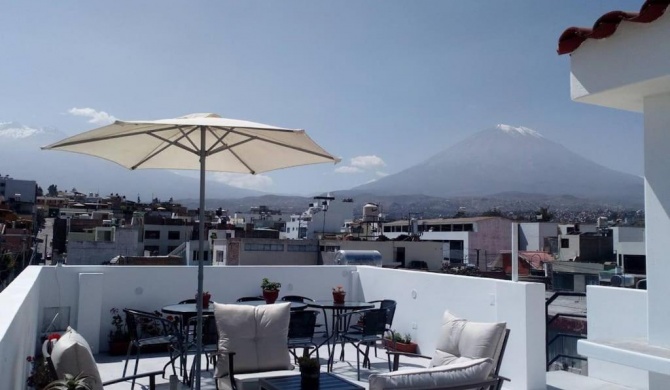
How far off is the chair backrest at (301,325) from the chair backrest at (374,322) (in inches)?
25.0

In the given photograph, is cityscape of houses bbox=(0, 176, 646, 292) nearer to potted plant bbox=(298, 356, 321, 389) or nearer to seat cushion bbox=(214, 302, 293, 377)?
seat cushion bbox=(214, 302, 293, 377)

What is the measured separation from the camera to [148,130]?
4711 millimetres

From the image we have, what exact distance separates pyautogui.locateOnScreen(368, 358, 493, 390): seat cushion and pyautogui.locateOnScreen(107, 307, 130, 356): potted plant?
5.40 metres

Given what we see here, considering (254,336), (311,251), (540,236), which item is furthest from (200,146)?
(540,236)

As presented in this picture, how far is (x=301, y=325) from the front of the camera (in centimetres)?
618

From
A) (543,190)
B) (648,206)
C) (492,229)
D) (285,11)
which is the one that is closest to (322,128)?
(285,11)

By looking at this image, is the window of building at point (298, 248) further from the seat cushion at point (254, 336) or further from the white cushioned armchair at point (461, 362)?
the white cushioned armchair at point (461, 362)

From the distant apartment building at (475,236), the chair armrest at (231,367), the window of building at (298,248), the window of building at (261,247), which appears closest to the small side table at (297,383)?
the chair armrest at (231,367)

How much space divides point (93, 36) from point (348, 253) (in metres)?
6.90

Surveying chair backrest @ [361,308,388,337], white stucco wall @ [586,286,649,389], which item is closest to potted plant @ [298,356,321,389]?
chair backrest @ [361,308,388,337]

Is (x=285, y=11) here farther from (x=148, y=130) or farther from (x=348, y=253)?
(x=148, y=130)

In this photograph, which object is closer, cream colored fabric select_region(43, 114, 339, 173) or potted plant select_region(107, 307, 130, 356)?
cream colored fabric select_region(43, 114, 339, 173)

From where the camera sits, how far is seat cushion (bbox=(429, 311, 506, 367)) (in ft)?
14.1

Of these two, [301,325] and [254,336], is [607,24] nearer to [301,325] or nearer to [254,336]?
[254,336]
